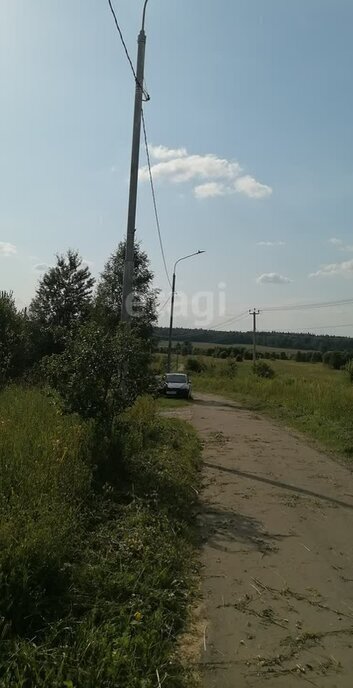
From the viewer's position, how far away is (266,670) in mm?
3578

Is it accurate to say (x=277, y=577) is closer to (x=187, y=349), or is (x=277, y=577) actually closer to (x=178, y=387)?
(x=178, y=387)

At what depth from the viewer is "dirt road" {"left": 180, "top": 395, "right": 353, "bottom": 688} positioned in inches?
144

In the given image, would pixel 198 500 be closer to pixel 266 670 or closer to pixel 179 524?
pixel 179 524

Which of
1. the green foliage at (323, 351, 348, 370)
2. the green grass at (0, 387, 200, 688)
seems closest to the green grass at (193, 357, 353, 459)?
the green grass at (0, 387, 200, 688)

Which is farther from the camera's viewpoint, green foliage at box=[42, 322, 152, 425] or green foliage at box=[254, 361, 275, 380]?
green foliage at box=[254, 361, 275, 380]

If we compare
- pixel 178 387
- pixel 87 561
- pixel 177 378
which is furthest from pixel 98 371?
pixel 177 378

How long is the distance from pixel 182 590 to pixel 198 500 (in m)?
3.22

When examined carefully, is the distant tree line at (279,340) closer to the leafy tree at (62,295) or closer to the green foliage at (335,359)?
the green foliage at (335,359)

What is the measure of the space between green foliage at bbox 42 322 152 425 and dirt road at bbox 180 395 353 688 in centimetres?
202

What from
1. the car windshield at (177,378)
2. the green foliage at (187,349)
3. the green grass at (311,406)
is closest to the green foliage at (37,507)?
the green grass at (311,406)

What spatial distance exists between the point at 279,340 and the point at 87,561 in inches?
3289

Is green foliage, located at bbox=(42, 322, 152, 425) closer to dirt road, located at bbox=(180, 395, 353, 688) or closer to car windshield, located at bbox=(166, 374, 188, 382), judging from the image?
dirt road, located at bbox=(180, 395, 353, 688)

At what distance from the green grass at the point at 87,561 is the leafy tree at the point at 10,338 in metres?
13.3

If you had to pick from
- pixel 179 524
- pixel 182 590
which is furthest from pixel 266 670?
pixel 179 524
